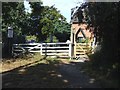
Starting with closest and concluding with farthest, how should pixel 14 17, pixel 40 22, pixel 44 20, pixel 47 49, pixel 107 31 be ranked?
1. pixel 107 31
2. pixel 47 49
3. pixel 14 17
4. pixel 44 20
5. pixel 40 22

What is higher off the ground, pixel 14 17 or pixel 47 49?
pixel 14 17

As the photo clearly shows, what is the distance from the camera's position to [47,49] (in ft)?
93.0

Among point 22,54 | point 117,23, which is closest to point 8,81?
point 117,23

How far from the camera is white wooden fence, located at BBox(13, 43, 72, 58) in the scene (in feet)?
89.9

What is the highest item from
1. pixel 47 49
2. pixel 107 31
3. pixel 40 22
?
pixel 40 22

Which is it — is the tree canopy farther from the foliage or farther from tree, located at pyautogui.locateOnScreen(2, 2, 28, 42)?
the foliage

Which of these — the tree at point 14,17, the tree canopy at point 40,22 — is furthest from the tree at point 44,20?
the tree at point 14,17

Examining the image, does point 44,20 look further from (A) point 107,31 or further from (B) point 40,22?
(A) point 107,31

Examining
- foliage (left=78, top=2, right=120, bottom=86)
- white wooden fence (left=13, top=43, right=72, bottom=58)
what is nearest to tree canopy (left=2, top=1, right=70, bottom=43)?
white wooden fence (left=13, top=43, right=72, bottom=58)

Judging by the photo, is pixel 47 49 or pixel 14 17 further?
pixel 14 17

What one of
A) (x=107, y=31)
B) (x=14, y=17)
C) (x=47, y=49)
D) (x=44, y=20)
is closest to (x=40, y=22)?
(x=44, y=20)

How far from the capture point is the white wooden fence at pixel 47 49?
27391mm

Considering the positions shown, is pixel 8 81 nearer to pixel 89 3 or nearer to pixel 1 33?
pixel 89 3

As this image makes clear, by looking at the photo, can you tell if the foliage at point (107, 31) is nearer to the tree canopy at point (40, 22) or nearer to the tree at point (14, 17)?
the tree at point (14, 17)
